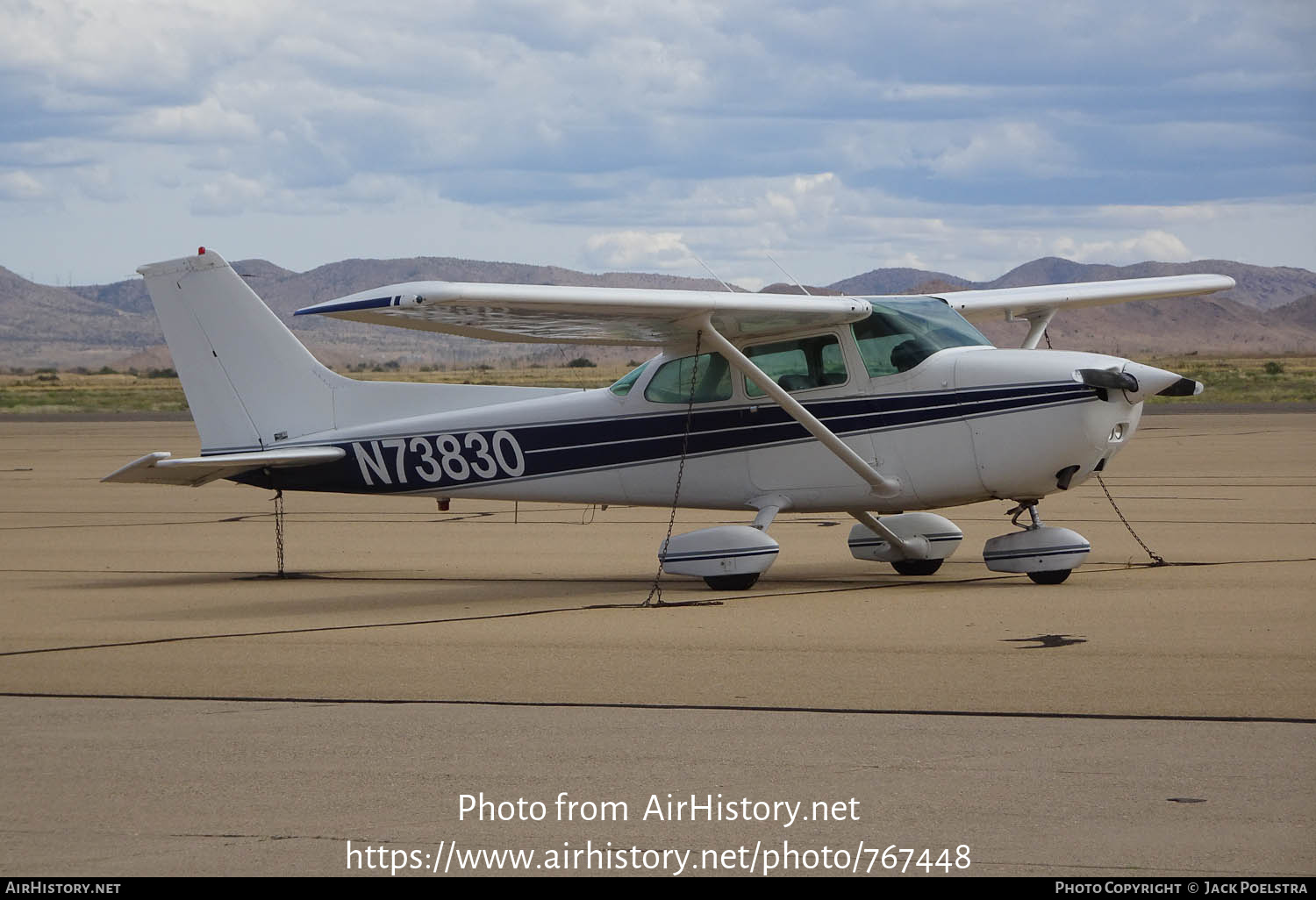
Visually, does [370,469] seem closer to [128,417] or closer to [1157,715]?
[1157,715]

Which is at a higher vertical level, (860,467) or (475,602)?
(860,467)

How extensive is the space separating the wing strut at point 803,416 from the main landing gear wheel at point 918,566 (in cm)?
116

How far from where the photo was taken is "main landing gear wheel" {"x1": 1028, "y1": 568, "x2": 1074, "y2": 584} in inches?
477

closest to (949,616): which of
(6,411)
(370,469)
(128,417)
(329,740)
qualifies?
(329,740)

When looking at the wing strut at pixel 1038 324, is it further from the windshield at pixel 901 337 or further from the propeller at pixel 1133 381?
the propeller at pixel 1133 381

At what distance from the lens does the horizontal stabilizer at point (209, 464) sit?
12.8 meters

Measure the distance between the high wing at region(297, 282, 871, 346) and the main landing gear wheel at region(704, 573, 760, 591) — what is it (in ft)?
6.51

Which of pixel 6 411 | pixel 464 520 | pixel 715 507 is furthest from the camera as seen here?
pixel 6 411

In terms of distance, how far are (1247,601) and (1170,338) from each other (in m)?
179

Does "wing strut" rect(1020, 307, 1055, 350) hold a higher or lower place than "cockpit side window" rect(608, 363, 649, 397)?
higher

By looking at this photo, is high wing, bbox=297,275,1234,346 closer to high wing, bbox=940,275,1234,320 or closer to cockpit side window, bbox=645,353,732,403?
high wing, bbox=940,275,1234,320

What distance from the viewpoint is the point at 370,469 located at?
14180mm

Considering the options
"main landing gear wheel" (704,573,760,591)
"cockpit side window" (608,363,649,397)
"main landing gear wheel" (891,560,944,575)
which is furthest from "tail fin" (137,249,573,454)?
"main landing gear wheel" (891,560,944,575)

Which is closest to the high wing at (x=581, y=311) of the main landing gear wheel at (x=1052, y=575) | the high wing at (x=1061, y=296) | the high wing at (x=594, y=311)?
the high wing at (x=594, y=311)
